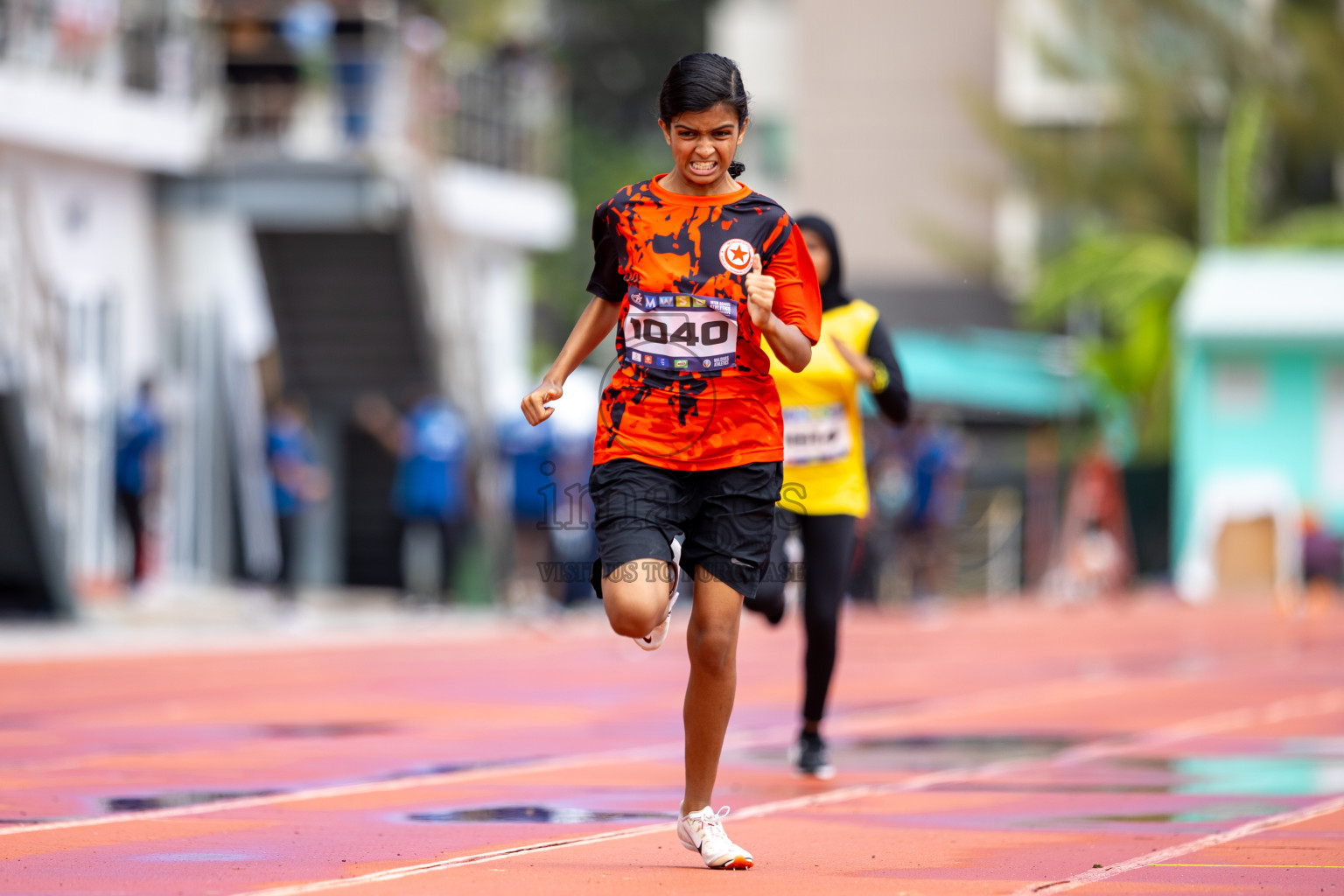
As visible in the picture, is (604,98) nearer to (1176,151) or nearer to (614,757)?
(1176,151)

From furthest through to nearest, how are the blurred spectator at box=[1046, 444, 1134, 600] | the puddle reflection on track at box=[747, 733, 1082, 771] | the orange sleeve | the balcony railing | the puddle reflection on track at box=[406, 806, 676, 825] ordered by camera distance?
the blurred spectator at box=[1046, 444, 1134, 600], the balcony railing, the puddle reflection on track at box=[747, 733, 1082, 771], the puddle reflection on track at box=[406, 806, 676, 825], the orange sleeve

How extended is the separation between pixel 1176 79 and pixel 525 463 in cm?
2012

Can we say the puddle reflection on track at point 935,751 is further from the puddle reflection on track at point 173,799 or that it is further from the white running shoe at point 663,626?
the white running shoe at point 663,626

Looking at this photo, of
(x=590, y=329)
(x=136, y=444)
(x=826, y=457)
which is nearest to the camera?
(x=590, y=329)

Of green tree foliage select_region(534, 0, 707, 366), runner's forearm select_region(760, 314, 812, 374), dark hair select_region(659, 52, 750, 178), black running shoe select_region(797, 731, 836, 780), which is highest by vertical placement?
green tree foliage select_region(534, 0, 707, 366)

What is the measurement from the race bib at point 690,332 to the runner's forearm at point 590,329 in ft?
0.59

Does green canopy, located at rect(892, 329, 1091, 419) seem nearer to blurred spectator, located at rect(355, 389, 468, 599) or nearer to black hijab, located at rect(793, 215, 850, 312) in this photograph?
blurred spectator, located at rect(355, 389, 468, 599)

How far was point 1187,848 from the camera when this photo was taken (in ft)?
21.1

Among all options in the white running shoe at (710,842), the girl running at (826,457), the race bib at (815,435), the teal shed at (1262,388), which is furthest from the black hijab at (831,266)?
the teal shed at (1262,388)

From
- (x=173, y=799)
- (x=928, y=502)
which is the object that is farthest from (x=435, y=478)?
(x=173, y=799)

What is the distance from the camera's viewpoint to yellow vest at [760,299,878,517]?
8.50 meters

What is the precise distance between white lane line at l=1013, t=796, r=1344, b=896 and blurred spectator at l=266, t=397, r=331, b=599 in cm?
1228

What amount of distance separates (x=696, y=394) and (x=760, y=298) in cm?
34

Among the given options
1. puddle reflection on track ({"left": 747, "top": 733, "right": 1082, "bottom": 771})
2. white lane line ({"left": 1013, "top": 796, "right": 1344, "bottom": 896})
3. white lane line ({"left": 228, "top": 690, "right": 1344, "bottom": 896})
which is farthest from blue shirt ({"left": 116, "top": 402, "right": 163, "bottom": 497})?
white lane line ({"left": 1013, "top": 796, "right": 1344, "bottom": 896})
